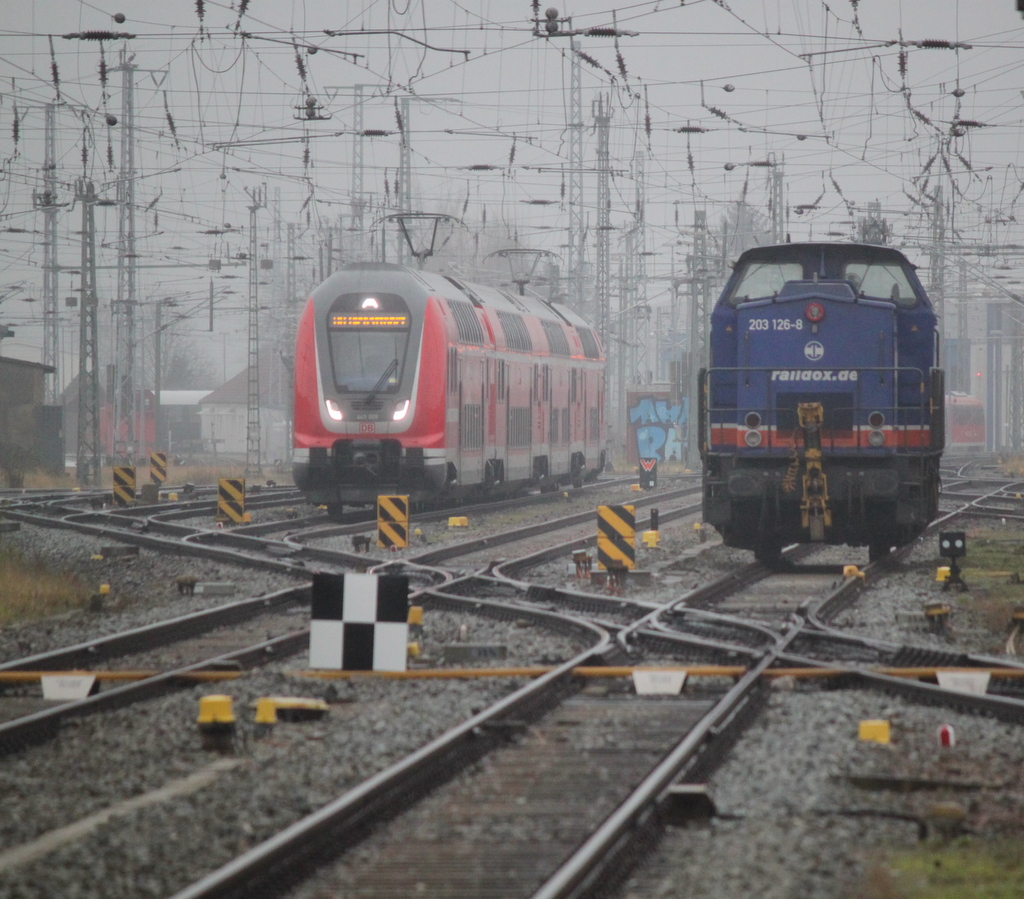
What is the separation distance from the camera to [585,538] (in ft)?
61.3

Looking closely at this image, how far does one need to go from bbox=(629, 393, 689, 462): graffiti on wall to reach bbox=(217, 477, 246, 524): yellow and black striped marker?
20.7 metres

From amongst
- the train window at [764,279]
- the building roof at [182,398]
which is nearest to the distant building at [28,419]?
the train window at [764,279]

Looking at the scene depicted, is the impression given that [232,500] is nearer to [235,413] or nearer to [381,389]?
[381,389]

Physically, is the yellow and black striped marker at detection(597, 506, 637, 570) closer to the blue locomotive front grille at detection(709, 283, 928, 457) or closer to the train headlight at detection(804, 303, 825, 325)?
the blue locomotive front grille at detection(709, 283, 928, 457)

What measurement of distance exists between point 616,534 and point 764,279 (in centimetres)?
327

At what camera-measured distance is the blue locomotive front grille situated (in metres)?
14.6

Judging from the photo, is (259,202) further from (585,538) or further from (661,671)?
(661,671)

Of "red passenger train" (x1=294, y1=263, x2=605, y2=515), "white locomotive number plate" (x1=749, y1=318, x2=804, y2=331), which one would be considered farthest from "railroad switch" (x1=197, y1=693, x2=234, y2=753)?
"red passenger train" (x1=294, y1=263, x2=605, y2=515)

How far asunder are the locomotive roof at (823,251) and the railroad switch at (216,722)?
957 cm

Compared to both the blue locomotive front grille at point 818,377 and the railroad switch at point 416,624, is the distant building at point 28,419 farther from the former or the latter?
the railroad switch at point 416,624

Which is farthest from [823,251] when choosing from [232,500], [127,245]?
[127,245]

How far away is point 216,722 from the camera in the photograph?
23.1 ft

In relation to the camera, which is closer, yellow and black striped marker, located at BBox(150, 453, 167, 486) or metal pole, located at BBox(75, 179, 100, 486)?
yellow and black striped marker, located at BBox(150, 453, 167, 486)

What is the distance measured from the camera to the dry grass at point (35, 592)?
41.8ft
